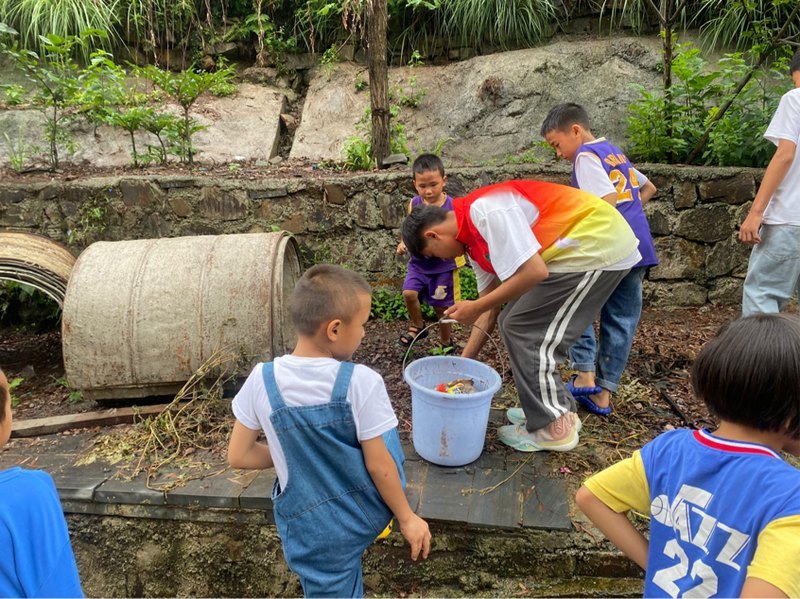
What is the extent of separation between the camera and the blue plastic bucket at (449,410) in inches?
99.5

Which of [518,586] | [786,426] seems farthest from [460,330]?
[786,426]

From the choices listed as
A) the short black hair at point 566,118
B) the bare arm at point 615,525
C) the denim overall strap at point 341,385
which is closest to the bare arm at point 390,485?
the denim overall strap at point 341,385

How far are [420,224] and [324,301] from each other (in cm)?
113

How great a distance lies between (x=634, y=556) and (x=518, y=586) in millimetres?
1279

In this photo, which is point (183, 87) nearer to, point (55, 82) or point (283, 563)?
point (55, 82)

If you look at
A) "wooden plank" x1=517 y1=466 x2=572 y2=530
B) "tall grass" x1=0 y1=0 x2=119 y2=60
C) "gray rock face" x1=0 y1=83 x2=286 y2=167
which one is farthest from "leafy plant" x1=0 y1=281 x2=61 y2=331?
"wooden plank" x1=517 y1=466 x2=572 y2=530

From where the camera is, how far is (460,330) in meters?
4.63

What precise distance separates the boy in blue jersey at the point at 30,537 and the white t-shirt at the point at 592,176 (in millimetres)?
2859

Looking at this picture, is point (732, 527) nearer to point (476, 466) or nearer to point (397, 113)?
A: point (476, 466)

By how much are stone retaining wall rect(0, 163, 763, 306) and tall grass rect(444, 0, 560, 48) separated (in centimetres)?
332

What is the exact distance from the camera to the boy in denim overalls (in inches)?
61.1

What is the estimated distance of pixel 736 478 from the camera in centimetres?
108

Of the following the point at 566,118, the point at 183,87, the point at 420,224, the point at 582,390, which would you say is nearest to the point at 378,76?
the point at 183,87

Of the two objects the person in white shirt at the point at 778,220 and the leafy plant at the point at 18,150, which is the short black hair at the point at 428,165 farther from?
the leafy plant at the point at 18,150
